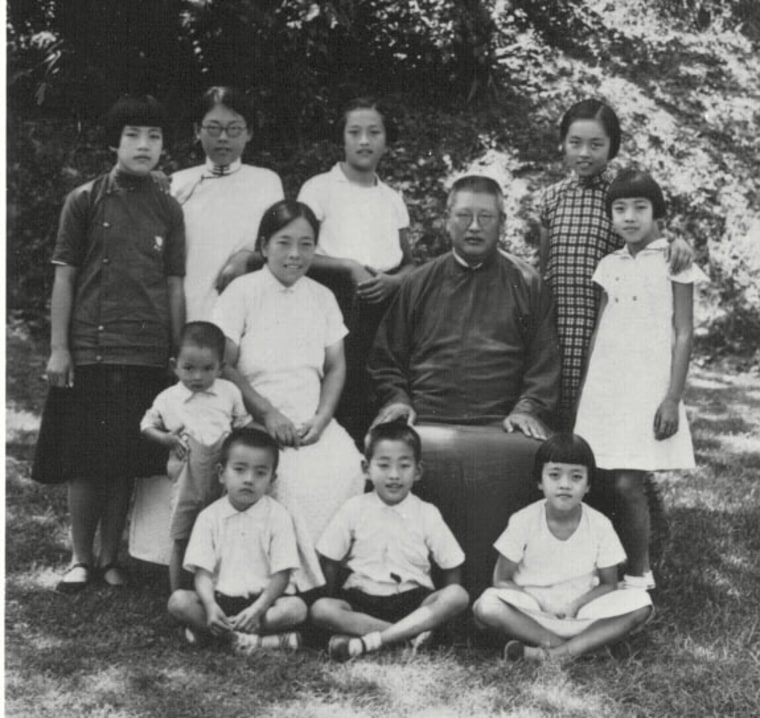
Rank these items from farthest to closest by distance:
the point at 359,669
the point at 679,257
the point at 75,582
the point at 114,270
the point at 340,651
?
the point at 75,582 < the point at 114,270 < the point at 679,257 < the point at 340,651 < the point at 359,669

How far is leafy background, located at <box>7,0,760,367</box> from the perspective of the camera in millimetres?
9227

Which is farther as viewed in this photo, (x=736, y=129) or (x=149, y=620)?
(x=736, y=129)

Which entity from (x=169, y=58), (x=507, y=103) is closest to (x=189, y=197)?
(x=169, y=58)

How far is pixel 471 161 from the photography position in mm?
10016

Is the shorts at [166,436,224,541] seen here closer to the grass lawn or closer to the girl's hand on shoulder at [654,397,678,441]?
the grass lawn

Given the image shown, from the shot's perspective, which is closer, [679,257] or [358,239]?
[679,257]

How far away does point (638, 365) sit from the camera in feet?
13.9

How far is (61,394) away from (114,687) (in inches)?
52.1

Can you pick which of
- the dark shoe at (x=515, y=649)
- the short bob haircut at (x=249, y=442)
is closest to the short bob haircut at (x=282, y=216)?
the short bob haircut at (x=249, y=442)

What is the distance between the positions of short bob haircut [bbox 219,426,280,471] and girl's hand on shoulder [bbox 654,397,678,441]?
58.2 inches

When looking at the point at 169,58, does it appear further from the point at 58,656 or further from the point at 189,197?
the point at 58,656

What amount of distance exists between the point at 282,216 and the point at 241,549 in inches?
52.1

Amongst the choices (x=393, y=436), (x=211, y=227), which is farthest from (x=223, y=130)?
(x=393, y=436)

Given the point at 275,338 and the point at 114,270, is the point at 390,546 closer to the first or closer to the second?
the point at 275,338
